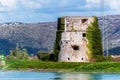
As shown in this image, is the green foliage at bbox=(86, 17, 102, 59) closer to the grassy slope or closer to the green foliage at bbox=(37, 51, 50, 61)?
the grassy slope

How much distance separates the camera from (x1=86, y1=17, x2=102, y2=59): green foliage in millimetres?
101250

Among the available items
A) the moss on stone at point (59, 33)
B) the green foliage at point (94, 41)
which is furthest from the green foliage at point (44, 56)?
the green foliage at point (94, 41)

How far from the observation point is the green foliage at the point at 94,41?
101 meters

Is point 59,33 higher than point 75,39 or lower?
higher

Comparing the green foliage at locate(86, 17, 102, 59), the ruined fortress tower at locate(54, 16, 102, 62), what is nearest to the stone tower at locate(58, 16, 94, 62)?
the ruined fortress tower at locate(54, 16, 102, 62)

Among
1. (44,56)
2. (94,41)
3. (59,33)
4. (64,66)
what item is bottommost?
(64,66)

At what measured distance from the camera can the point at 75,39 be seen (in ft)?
328

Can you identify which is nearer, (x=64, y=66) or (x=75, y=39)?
(x=64, y=66)

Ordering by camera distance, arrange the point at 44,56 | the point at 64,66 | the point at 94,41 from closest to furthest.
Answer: the point at 64,66
the point at 94,41
the point at 44,56

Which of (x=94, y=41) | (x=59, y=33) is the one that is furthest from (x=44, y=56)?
(x=94, y=41)

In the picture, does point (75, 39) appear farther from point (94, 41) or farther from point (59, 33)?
point (59, 33)

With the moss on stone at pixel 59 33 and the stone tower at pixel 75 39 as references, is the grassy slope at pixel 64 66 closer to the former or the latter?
the stone tower at pixel 75 39

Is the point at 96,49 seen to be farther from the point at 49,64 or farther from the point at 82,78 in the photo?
the point at 82,78

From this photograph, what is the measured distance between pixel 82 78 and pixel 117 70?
714 inches
